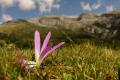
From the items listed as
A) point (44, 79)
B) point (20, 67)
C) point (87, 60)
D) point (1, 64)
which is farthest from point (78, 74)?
point (87, 60)

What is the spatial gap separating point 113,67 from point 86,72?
3.19 feet

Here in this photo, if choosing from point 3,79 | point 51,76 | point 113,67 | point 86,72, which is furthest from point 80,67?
point 3,79

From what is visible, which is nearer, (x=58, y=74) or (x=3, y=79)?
(x=3, y=79)

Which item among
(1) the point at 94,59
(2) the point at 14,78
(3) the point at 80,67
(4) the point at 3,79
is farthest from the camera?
(1) the point at 94,59

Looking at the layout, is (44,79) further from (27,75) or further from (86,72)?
(86,72)

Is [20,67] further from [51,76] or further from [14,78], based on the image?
[51,76]

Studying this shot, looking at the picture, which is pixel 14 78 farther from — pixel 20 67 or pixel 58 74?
pixel 58 74

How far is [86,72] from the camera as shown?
12.8 ft

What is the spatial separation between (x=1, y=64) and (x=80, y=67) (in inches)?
45.6

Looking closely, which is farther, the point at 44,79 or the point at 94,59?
the point at 94,59

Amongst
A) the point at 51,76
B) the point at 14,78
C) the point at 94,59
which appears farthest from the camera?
the point at 94,59

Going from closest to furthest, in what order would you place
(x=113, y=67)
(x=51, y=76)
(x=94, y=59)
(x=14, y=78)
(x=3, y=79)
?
(x=3, y=79)
(x=14, y=78)
(x=51, y=76)
(x=113, y=67)
(x=94, y=59)

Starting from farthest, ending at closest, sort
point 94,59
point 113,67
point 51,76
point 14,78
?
1. point 94,59
2. point 113,67
3. point 51,76
4. point 14,78

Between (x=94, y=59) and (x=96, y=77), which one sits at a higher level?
(x=94, y=59)
